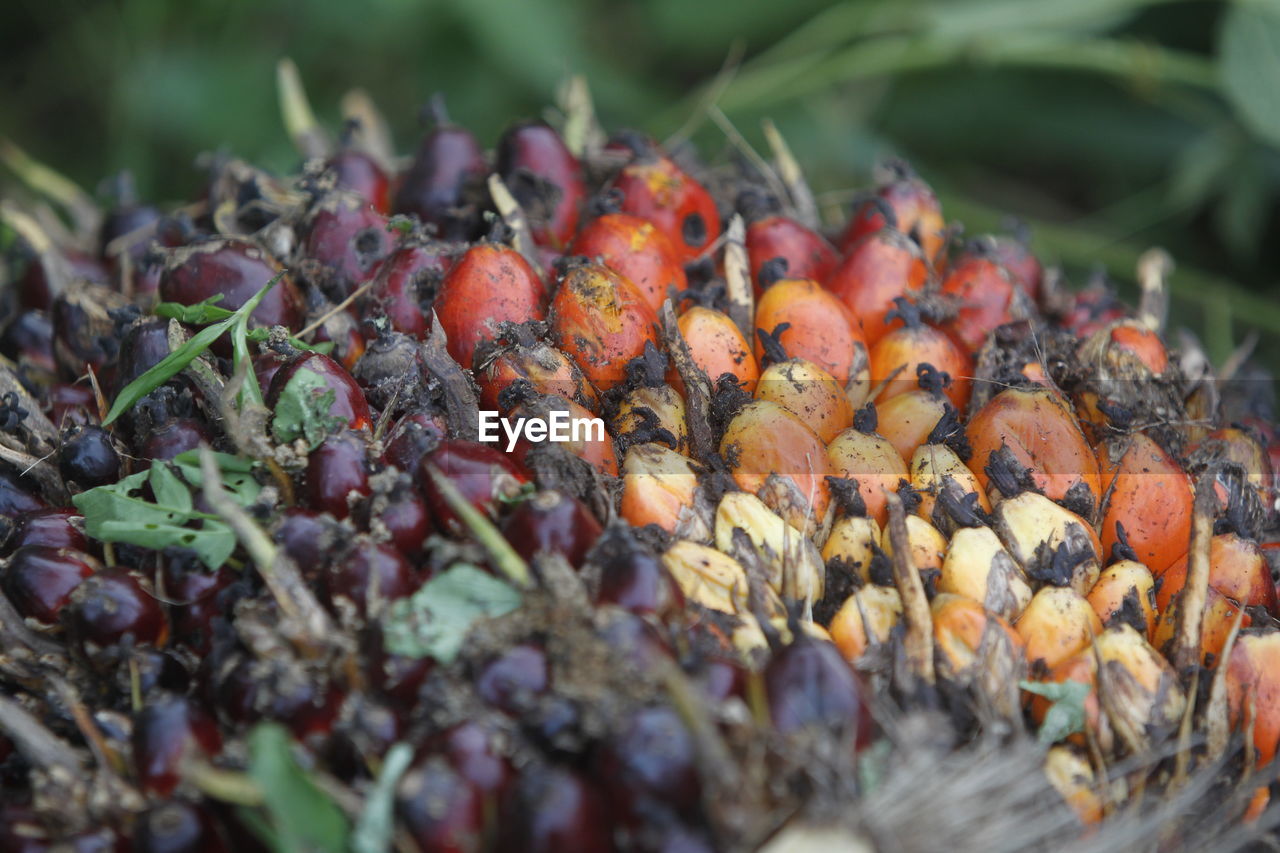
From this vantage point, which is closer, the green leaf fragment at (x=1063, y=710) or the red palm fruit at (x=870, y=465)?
the green leaf fragment at (x=1063, y=710)

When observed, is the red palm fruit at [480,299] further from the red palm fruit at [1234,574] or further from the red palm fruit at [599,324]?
the red palm fruit at [1234,574]

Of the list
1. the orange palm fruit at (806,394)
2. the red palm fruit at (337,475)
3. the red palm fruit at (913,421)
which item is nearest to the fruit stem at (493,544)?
the red palm fruit at (337,475)

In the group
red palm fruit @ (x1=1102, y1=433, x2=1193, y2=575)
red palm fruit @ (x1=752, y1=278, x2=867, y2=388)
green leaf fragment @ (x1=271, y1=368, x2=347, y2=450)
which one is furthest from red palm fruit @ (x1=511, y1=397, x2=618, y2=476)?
red palm fruit @ (x1=1102, y1=433, x2=1193, y2=575)

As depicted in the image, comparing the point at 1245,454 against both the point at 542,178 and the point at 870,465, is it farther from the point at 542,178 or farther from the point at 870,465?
the point at 542,178

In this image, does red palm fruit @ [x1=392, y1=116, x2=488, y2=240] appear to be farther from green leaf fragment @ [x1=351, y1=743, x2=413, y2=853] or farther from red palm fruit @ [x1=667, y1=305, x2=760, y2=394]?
green leaf fragment @ [x1=351, y1=743, x2=413, y2=853]

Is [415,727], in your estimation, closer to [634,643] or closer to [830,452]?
[634,643]
